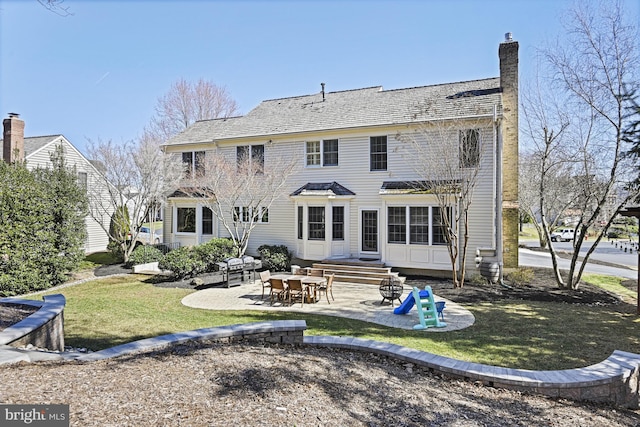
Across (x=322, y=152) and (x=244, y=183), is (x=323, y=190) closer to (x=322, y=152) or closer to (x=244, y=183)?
(x=322, y=152)

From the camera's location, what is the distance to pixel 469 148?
14367mm

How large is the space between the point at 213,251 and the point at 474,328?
37.5 ft

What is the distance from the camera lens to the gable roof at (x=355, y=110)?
53.4ft

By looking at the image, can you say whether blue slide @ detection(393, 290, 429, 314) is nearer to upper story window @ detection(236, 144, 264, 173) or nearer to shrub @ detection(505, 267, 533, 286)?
shrub @ detection(505, 267, 533, 286)

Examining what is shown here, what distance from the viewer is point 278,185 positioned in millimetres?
17859

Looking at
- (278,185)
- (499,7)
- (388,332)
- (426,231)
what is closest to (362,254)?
(426,231)

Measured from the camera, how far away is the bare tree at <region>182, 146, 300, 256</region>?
1691cm

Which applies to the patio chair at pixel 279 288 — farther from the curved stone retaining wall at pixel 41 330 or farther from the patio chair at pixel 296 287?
the curved stone retaining wall at pixel 41 330

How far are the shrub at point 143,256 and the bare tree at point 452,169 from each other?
12655 mm

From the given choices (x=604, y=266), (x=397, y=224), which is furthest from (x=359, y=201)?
(x=604, y=266)

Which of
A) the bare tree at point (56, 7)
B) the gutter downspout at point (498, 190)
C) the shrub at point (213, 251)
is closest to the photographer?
the bare tree at point (56, 7)

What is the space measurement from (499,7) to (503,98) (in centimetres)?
636

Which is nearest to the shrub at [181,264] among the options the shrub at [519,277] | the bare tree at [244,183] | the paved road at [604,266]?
the bare tree at [244,183]

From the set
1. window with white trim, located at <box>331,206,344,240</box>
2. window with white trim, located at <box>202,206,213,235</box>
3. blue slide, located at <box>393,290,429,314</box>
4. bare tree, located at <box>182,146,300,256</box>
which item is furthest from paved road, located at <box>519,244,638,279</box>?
window with white trim, located at <box>202,206,213,235</box>
